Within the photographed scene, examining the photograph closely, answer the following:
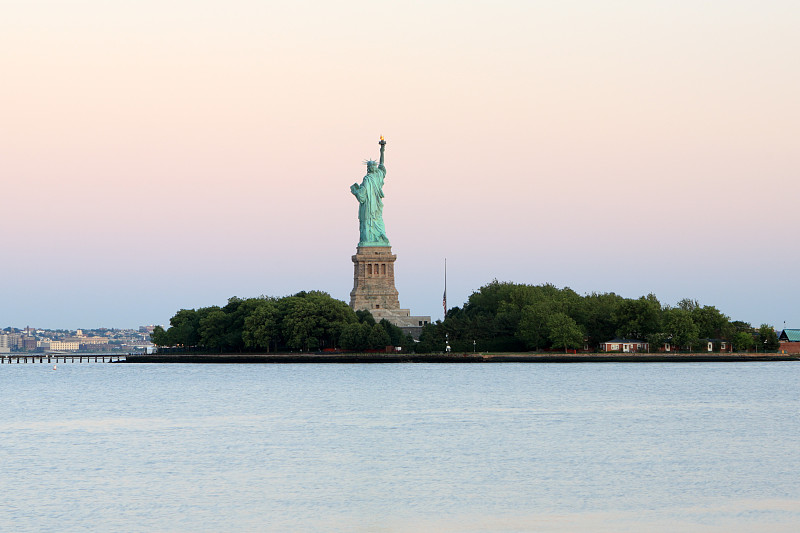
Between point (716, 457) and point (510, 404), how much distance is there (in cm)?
2459

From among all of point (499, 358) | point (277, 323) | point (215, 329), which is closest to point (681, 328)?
point (499, 358)

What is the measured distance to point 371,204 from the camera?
152125 mm

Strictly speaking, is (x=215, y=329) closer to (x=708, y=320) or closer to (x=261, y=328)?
(x=261, y=328)

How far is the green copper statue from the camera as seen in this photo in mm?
151750

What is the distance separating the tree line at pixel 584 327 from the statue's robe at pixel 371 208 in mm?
18183

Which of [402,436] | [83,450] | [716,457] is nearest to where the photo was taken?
[716,457]

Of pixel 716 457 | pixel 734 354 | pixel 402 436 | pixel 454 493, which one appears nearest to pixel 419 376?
pixel 734 354

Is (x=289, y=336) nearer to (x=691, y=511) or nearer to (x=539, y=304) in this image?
(x=539, y=304)

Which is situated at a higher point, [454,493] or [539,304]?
[539,304]

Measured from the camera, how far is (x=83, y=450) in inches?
1623

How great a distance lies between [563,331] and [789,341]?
3456 cm

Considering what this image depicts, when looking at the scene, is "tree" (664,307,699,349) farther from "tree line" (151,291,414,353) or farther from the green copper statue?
the green copper statue

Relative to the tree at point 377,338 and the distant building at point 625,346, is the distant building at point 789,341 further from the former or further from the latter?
the tree at point 377,338

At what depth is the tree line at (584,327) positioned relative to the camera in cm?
12625
